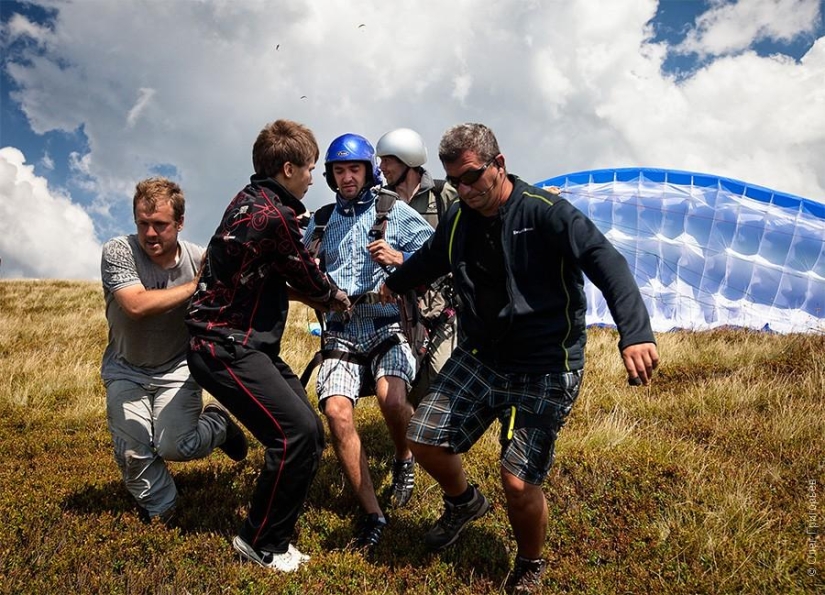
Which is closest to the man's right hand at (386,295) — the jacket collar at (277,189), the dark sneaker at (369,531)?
the jacket collar at (277,189)

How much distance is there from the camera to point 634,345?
3.64 meters

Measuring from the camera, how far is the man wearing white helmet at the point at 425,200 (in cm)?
627

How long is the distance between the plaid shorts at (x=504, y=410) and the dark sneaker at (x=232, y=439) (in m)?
2.31

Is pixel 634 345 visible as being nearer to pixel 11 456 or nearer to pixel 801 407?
pixel 801 407

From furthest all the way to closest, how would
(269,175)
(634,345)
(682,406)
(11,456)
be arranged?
(682,406) → (11,456) → (269,175) → (634,345)

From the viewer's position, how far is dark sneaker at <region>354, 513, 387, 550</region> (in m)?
5.04

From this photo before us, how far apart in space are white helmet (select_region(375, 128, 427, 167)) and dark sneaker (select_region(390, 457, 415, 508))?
9.88 ft

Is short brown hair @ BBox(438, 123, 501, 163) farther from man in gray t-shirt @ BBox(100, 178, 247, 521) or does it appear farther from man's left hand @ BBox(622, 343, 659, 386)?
man in gray t-shirt @ BBox(100, 178, 247, 521)

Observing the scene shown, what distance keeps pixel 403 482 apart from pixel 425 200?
2.77 m

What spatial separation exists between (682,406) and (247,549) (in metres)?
5.51

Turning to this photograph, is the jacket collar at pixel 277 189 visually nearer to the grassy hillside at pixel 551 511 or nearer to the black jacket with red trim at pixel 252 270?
the black jacket with red trim at pixel 252 270

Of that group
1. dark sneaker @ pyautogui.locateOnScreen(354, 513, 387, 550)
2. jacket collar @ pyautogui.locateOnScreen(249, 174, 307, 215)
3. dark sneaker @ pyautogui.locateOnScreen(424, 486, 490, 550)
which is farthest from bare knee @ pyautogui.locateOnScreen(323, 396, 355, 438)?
jacket collar @ pyautogui.locateOnScreen(249, 174, 307, 215)

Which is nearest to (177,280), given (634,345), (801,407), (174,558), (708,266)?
(174,558)

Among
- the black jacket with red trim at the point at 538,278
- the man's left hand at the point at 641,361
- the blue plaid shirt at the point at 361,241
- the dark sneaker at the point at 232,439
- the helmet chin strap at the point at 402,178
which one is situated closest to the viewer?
the man's left hand at the point at 641,361
